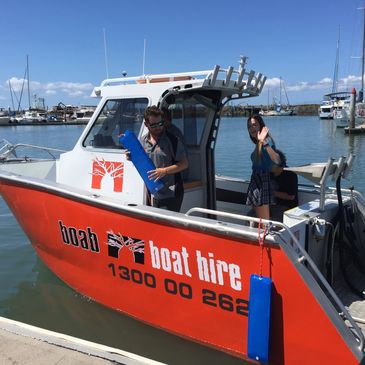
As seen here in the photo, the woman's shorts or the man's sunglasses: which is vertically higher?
the man's sunglasses

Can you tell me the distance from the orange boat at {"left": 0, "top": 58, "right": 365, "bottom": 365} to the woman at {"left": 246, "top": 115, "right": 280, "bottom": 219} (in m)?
0.43

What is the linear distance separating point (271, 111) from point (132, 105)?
106184 mm

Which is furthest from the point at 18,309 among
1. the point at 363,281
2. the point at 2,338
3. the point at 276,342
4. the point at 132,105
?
the point at 363,281

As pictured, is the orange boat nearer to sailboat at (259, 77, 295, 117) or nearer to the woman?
the woman

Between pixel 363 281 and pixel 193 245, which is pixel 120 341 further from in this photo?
pixel 363 281

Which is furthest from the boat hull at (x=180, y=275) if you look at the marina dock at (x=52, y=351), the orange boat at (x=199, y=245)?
the marina dock at (x=52, y=351)

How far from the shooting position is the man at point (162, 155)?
Result: 13.3ft

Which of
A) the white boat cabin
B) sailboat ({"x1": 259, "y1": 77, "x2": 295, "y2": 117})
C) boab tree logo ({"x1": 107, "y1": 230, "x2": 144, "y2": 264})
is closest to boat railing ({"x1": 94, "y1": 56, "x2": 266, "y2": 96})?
the white boat cabin

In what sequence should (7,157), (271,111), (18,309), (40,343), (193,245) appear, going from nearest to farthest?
(40,343), (193,245), (18,309), (7,157), (271,111)

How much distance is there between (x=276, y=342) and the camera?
327 centimetres

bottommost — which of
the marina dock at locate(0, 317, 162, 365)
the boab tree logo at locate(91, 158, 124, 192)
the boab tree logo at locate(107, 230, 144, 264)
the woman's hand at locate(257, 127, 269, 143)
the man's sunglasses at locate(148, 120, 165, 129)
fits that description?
the marina dock at locate(0, 317, 162, 365)

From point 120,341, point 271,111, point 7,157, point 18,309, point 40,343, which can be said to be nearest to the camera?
point 40,343

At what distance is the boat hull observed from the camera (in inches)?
123

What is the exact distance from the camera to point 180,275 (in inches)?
144
